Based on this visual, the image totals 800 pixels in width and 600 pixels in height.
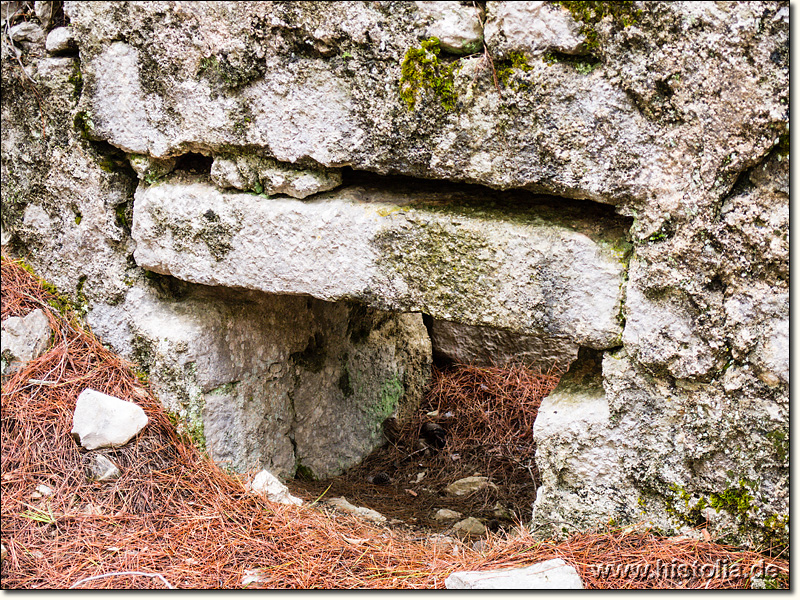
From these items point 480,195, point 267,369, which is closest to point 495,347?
point 267,369

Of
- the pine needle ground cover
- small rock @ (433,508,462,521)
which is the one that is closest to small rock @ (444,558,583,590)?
the pine needle ground cover

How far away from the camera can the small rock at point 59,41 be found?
2391 mm

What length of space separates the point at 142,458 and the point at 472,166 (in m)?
1.45

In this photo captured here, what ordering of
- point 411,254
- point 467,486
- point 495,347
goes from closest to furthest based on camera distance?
point 411,254 → point 467,486 → point 495,347

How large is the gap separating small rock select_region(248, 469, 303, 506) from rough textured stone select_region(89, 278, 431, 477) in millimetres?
187

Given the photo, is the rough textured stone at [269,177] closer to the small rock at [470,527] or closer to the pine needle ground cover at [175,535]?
the pine needle ground cover at [175,535]

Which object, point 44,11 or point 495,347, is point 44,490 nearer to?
point 44,11

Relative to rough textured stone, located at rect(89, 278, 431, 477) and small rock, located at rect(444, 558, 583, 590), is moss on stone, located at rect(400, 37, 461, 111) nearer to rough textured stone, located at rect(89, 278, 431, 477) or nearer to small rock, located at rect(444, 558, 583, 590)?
rough textured stone, located at rect(89, 278, 431, 477)

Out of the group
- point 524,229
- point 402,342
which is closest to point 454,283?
point 524,229

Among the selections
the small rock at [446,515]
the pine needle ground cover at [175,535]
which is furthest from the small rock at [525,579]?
the small rock at [446,515]

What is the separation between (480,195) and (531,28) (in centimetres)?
50

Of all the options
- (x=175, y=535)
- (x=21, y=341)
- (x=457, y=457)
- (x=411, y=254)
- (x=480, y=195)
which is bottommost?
(x=457, y=457)

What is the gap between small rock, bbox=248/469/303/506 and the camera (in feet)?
7.95

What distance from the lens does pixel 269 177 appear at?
219cm
